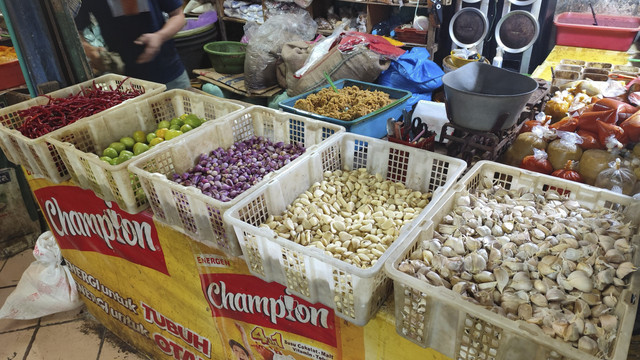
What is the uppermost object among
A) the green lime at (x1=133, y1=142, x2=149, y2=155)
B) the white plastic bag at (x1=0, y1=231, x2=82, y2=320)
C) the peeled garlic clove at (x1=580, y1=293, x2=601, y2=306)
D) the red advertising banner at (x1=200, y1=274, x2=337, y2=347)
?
the peeled garlic clove at (x1=580, y1=293, x2=601, y2=306)

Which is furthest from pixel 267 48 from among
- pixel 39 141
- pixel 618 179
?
pixel 618 179

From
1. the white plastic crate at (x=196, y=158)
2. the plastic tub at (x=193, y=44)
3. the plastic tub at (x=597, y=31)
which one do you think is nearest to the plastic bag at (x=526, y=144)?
the white plastic crate at (x=196, y=158)

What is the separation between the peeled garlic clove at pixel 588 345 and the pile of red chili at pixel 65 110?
2334 millimetres

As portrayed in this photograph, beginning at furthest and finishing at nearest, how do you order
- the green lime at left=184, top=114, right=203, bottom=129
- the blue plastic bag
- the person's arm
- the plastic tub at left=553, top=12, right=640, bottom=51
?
1. the plastic tub at left=553, top=12, right=640, bottom=51
2. the blue plastic bag
3. the person's arm
4. the green lime at left=184, top=114, right=203, bottom=129

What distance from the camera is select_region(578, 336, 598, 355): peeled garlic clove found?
2.90 feet

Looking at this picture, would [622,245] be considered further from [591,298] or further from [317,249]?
[317,249]

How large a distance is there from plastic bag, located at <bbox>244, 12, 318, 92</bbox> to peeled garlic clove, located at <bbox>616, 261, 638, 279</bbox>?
3683 millimetres

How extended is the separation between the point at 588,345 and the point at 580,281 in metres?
0.20

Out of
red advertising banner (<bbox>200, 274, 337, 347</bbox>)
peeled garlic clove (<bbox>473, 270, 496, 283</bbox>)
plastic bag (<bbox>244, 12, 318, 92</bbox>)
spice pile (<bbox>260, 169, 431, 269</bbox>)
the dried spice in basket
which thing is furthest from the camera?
plastic bag (<bbox>244, 12, 318, 92</bbox>)

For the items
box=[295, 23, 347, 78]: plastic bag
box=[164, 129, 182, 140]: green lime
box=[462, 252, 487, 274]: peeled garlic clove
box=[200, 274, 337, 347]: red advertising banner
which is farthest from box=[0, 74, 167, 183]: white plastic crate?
box=[462, 252, 487, 274]: peeled garlic clove

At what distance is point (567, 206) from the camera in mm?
1343

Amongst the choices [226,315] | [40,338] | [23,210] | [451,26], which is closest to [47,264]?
[40,338]

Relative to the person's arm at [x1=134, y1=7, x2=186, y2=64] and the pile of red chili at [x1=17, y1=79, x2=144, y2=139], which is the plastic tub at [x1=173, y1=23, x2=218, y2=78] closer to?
the person's arm at [x1=134, y1=7, x2=186, y2=64]

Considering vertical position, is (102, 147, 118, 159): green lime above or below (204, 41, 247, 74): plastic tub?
above
